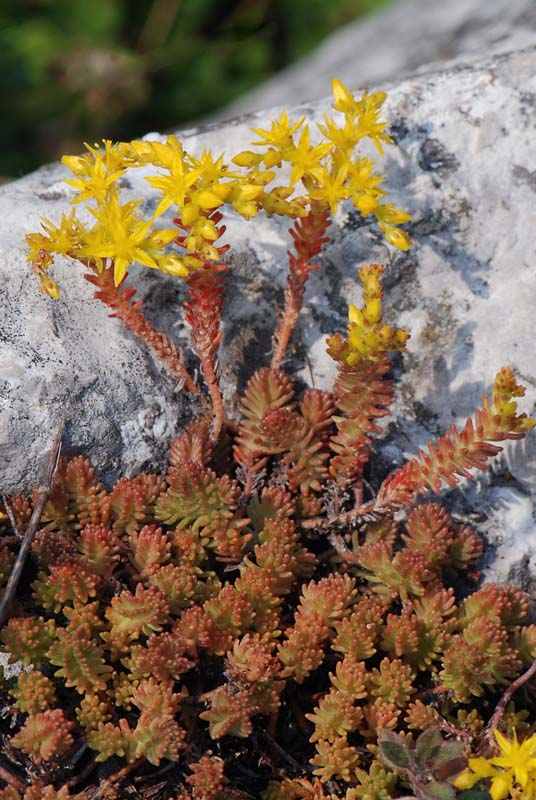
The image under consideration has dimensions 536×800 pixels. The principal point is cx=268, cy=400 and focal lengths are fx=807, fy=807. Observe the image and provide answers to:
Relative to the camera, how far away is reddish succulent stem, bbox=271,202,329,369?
3086mm

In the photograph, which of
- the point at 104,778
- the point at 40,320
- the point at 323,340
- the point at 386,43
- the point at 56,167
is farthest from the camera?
the point at 386,43

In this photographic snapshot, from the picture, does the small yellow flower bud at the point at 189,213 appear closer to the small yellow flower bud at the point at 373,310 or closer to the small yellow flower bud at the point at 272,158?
the small yellow flower bud at the point at 272,158

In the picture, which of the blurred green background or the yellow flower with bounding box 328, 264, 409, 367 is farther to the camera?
the blurred green background

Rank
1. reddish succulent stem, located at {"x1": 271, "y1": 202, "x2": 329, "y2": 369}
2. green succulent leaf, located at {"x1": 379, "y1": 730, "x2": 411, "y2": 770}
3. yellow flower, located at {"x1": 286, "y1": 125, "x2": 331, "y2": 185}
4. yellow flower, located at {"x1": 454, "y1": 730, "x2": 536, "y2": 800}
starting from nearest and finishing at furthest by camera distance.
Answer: yellow flower, located at {"x1": 454, "y1": 730, "x2": 536, "y2": 800} < green succulent leaf, located at {"x1": 379, "y1": 730, "x2": 411, "y2": 770} < yellow flower, located at {"x1": 286, "y1": 125, "x2": 331, "y2": 185} < reddish succulent stem, located at {"x1": 271, "y1": 202, "x2": 329, "y2": 369}

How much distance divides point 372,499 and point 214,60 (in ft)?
16.3

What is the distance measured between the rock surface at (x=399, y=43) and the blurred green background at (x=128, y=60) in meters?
0.38

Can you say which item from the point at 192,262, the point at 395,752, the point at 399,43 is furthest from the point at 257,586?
the point at 399,43

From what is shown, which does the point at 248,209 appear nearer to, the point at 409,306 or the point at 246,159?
the point at 246,159

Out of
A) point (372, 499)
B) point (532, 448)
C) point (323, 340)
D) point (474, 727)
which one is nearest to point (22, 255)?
point (323, 340)

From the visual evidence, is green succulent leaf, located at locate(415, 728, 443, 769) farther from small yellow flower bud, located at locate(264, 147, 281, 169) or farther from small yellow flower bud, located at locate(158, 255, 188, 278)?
small yellow flower bud, located at locate(264, 147, 281, 169)

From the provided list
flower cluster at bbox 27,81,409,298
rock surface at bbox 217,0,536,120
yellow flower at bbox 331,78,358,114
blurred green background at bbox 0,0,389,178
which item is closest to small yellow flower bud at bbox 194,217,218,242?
flower cluster at bbox 27,81,409,298

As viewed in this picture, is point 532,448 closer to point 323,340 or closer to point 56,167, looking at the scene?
point 323,340

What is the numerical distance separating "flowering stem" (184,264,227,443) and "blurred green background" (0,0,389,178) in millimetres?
3944

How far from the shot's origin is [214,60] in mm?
6902
